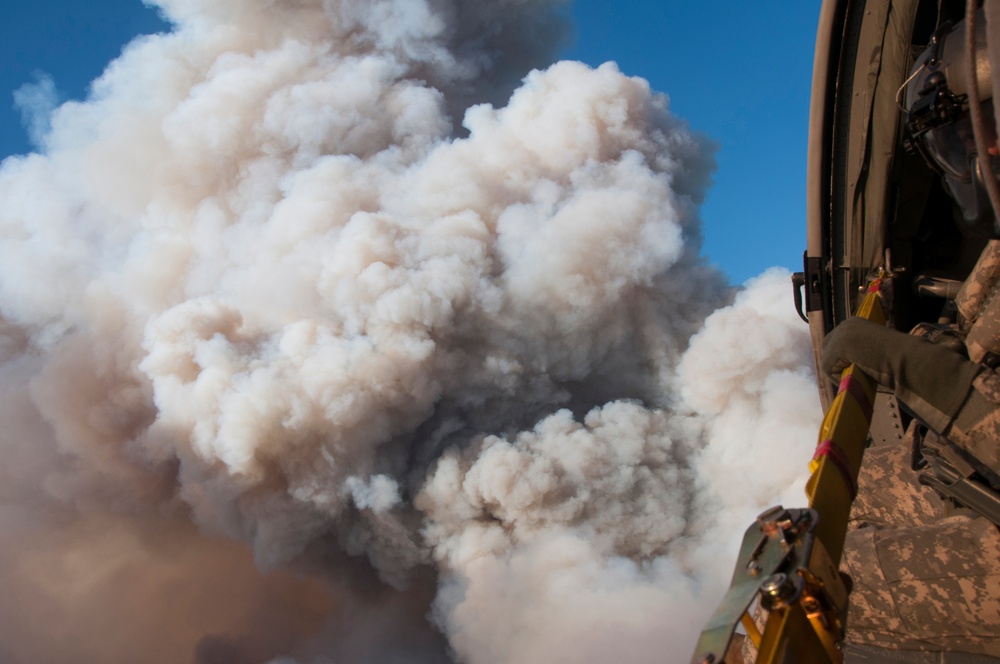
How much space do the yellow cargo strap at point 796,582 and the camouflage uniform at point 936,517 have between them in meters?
0.51

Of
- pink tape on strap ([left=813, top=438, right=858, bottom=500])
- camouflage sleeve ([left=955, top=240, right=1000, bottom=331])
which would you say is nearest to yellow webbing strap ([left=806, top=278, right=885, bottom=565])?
pink tape on strap ([left=813, top=438, right=858, bottom=500])

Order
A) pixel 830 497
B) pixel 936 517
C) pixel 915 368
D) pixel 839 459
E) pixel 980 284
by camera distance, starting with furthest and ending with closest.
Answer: pixel 936 517 < pixel 980 284 < pixel 915 368 < pixel 839 459 < pixel 830 497

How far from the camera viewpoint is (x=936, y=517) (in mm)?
3127

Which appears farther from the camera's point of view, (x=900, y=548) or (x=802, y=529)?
(x=900, y=548)

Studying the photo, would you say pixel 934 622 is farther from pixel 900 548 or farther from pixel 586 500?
pixel 586 500

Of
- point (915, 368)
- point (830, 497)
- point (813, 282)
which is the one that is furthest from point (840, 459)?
point (813, 282)

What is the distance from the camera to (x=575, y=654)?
13.0 m

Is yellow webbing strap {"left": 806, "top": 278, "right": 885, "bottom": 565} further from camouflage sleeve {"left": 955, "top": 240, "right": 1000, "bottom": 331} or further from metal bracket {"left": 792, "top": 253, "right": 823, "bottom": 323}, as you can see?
metal bracket {"left": 792, "top": 253, "right": 823, "bottom": 323}

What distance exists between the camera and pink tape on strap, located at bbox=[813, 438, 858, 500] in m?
1.88

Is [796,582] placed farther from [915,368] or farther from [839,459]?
[915,368]

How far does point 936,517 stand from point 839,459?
1.59m

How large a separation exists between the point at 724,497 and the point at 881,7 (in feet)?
44.5

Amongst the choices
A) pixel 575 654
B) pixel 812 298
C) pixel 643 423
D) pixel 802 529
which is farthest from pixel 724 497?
pixel 802 529

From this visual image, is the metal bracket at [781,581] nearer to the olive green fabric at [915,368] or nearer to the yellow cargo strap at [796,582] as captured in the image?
the yellow cargo strap at [796,582]
